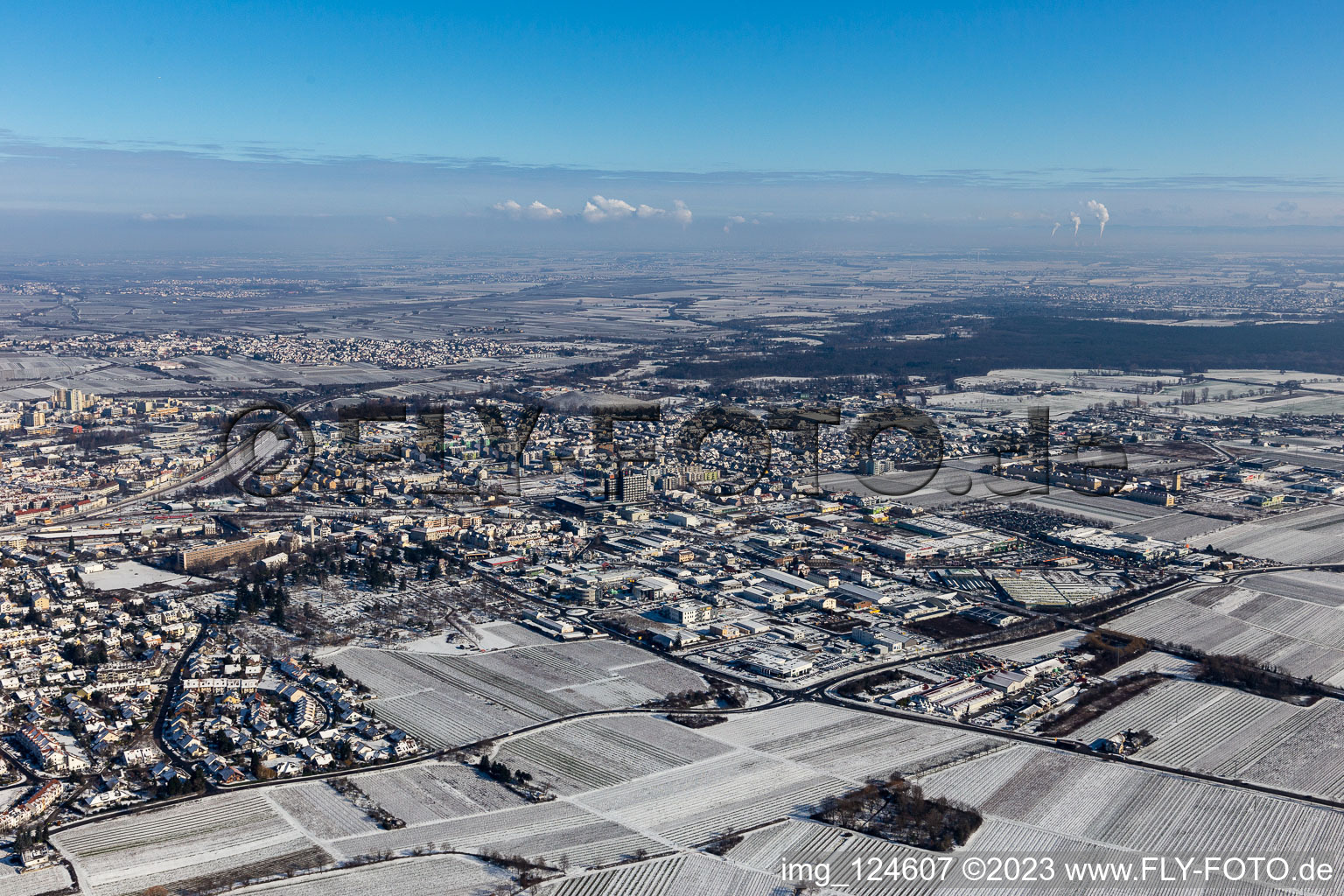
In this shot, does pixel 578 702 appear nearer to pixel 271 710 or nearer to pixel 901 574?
pixel 271 710

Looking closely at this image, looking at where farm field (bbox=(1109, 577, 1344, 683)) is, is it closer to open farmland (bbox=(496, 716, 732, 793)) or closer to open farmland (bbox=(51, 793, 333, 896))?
open farmland (bbox=(496, 716, 732, 793))

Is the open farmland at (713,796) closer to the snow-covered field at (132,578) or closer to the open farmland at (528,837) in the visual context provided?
the open farmland at (528,837)

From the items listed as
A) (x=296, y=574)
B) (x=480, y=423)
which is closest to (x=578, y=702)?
(x=296, y=574)

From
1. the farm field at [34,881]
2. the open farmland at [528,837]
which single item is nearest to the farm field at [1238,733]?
the open farmland at [528,837]

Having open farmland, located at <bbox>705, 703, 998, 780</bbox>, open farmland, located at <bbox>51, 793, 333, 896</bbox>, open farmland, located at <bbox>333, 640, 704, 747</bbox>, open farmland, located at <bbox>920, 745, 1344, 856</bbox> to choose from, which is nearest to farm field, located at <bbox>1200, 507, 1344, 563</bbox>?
open farmland, located at <bbox>920, 745, 1344, 856</bbox>

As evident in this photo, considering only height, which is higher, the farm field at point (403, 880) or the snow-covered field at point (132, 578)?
the farm field at point (403, 880)

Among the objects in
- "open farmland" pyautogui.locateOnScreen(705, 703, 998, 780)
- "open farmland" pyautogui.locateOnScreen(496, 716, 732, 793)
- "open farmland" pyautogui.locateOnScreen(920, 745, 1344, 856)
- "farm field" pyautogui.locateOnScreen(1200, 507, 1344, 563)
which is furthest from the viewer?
"farm field" pyautogui.locateOnScreen(1200, 507, 1344, 563)
